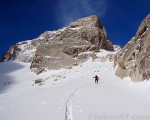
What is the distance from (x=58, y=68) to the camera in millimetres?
63000

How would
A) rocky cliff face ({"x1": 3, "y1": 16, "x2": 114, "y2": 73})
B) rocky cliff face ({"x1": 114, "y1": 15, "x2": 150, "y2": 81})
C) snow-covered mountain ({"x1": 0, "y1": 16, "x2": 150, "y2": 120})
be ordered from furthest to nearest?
rocky cliff face ({"x1": 3, "y1": 16, "x2": 114, "y2": 73})
snow-covered mountain ({"x1": 0, "y1": 16, "x2": 150, "y2": 120})
rocky cliff face ({"x1": 114, "y1": 15, "x2": 150, "y2": 81})

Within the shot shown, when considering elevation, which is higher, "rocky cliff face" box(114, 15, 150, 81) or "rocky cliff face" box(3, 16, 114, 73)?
"rocky cliff face" box(3, 16, 114, 73)

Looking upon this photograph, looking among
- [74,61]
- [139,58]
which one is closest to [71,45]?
[74,61]

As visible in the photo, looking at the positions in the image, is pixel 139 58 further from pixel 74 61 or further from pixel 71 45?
pixel 71 45

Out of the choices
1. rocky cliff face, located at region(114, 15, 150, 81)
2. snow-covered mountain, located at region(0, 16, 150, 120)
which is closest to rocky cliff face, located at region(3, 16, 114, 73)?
snow-covered mountain, located at region(0, 16, 150, 120)

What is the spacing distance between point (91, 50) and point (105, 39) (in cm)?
957

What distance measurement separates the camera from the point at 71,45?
7000cm

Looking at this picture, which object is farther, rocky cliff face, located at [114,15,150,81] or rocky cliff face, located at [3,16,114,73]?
rocky cliff face, located at [3,16,114,73]

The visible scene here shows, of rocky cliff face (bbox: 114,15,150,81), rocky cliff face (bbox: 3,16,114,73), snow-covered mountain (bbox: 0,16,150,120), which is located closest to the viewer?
rocky cliff face (bbox: 114,15,150,81)

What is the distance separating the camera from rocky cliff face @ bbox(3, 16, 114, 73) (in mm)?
65500

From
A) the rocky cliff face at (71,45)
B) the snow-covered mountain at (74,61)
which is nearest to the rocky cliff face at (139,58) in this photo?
the snow-covered mountain at (74,61)

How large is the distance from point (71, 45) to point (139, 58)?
4134 centimetres

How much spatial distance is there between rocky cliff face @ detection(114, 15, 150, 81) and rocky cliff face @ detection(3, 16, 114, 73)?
27.5 m

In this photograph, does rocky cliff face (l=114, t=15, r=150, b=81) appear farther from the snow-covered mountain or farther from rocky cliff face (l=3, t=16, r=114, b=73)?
rocky cliff face (l=3, t=16, r=114, b=73)
